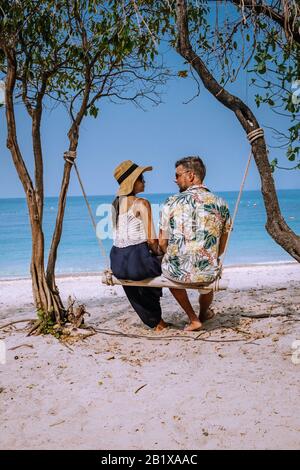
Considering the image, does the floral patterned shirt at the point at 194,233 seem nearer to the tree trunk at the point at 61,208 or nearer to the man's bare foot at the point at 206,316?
the man's bare foot at the point at 206,316

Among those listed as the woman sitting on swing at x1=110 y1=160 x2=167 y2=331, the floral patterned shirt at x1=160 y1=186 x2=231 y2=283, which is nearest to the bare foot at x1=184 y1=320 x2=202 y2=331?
the woman sitting on swing at x1=110 y1=160 x2=167 y2=331

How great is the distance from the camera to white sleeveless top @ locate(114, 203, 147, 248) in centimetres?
389

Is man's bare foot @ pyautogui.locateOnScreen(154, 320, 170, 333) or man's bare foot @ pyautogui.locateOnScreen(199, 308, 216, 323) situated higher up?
man's bare foot @ pyautogui.locateOnScreen(199, 308, 216, 323)

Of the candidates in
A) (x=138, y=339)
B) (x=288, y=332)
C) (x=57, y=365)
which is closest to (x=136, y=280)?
(x=138, y=339)

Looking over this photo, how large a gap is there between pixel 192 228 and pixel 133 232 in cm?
49

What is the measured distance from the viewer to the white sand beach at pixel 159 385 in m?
2.42

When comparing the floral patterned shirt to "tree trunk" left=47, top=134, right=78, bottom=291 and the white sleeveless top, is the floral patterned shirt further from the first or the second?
"tree trunk" left=47, top=134, right=78, bottom=291

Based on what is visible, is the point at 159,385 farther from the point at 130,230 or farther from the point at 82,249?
the point at 82,249

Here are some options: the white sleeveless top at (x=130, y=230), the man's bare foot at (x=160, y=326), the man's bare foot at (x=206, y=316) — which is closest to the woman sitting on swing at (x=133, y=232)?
the white sleeveless top at (x=130, y=230)

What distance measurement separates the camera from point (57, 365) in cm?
330

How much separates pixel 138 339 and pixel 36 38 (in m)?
2.47

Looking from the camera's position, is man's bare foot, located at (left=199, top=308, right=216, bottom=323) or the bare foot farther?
man's bare foot, located at (left=199, top=308, right=216, bottom=323)

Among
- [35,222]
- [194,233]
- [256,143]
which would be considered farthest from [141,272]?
[256,143]

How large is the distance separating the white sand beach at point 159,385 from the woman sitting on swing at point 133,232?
0.52m
